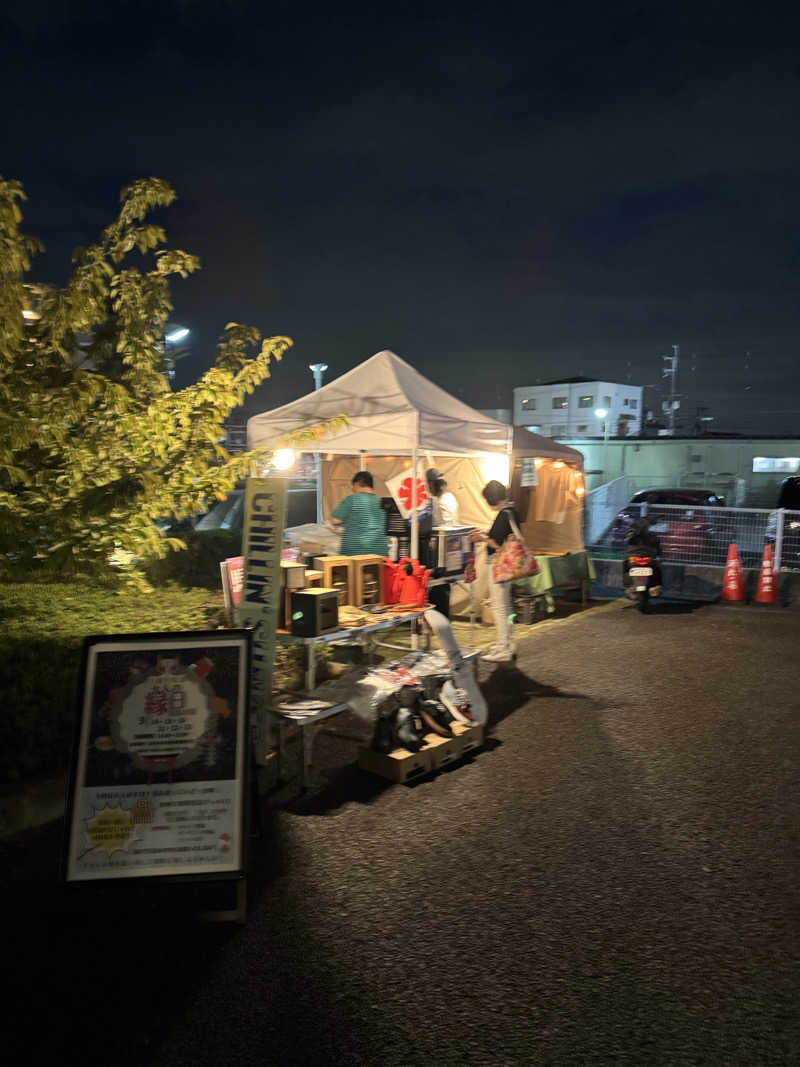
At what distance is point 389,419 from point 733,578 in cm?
696

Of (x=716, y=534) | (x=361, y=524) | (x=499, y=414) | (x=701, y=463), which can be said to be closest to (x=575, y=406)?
(x=499, y=414)

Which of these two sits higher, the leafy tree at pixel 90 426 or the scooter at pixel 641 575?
the leafy tree at pixel 90 426

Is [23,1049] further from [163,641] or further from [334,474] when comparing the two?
[334,474]

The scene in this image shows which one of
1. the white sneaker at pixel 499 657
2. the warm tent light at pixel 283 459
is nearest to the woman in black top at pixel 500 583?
the white sneaker at pixel 499 657

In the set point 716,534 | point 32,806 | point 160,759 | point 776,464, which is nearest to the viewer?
point 160,759

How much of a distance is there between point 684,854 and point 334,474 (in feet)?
34.8

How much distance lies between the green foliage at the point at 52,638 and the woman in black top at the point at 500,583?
9.35 ft

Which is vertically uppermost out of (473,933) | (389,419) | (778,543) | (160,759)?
(389,419)

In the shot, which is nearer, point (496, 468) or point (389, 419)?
point (389, 419)

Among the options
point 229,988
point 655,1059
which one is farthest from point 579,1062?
point 229,988

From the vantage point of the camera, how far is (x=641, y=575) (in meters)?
10.6

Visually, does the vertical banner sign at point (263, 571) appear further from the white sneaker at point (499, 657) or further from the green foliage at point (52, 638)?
the white sneaker at point (499, 657)

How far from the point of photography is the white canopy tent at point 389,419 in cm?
795

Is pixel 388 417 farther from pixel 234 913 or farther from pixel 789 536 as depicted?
pixel 789 536
